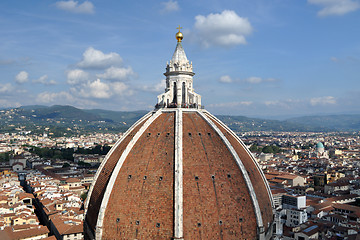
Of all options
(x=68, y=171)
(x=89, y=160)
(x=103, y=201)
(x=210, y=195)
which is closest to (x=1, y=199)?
(x=68, y=171)

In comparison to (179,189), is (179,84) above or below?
above

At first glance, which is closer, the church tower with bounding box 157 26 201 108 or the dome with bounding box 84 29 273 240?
the dome with bounding box 84 29 273 240

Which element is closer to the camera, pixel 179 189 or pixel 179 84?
pixel 179 189

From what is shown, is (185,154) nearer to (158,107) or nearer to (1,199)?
(158,107)

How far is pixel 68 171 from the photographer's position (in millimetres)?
→ 80062

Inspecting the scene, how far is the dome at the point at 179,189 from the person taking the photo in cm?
1399

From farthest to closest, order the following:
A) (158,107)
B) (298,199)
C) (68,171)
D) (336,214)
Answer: (68,171) < (298,199) < (336,214) < (158,107)

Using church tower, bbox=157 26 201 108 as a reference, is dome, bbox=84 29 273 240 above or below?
below

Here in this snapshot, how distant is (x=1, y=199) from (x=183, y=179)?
148ft

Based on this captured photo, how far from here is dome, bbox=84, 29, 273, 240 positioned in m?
14.0

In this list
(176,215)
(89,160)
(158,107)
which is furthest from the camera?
(89,160)

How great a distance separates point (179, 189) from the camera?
14.1 metres

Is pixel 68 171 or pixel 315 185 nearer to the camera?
pixel 315 185

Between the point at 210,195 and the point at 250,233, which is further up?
the point at 210,195
